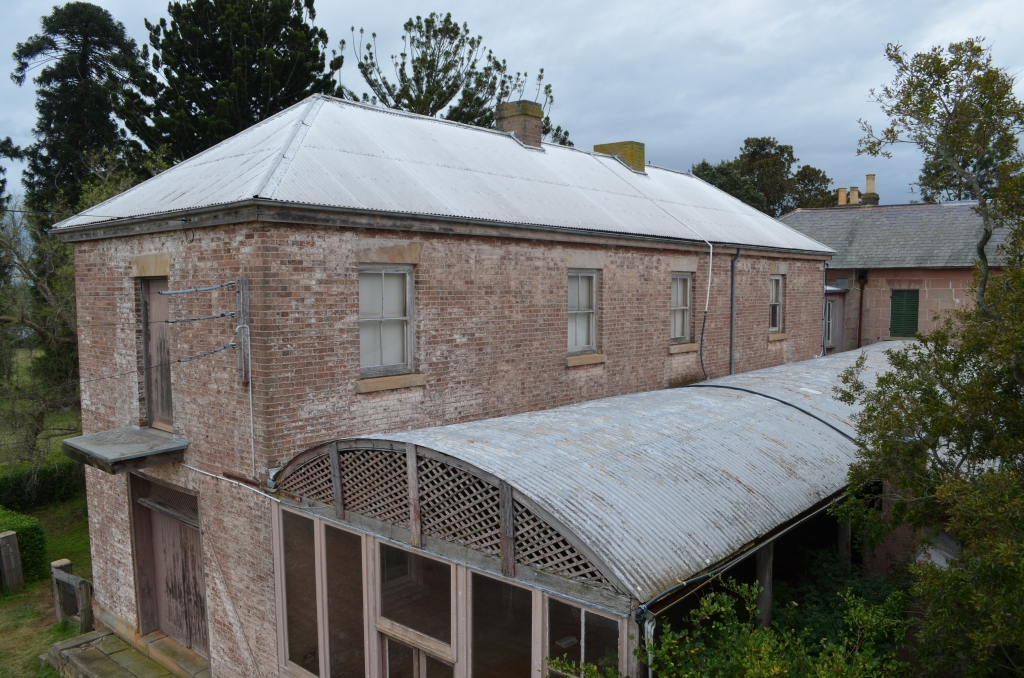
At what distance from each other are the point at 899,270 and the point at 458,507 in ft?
75.7

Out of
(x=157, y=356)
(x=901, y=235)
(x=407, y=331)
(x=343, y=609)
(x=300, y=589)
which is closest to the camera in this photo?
(x=343, y=609)

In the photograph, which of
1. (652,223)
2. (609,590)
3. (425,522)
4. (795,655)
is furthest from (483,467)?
(652,223)

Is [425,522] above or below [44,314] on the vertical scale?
below

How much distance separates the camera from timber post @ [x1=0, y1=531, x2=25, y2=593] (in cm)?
1436

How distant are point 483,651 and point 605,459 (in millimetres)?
2081

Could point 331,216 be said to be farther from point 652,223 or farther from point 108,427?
point 652,223

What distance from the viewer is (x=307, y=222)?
805 centimetres

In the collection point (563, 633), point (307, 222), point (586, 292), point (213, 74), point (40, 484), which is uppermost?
point (213, 74)

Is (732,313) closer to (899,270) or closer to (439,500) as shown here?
(439,500)

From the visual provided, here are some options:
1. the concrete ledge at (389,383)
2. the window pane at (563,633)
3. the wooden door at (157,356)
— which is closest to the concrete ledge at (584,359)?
the concrete ledge at (389,383)

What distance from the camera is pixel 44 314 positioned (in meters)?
17.5

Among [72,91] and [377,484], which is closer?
[377,484]

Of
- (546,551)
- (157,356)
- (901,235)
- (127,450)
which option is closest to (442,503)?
(546,551)

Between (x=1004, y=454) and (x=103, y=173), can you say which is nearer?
(x=1004, y=454)
